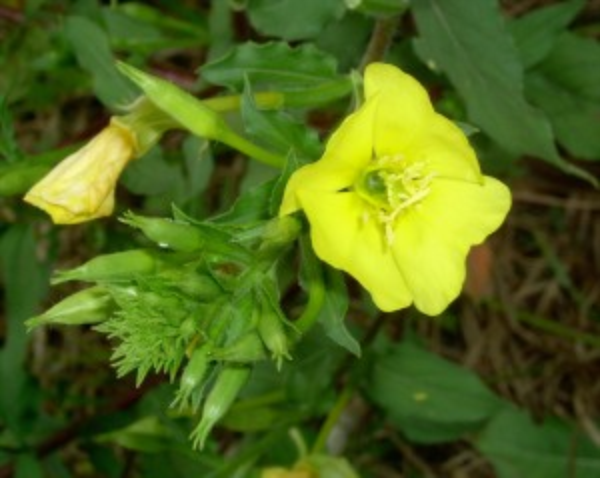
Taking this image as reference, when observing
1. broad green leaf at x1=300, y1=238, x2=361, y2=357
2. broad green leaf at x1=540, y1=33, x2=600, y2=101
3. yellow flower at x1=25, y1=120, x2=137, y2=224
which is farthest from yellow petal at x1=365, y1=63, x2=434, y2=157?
broad green leaf at x1=540, y1=33, x2=600, y2=101

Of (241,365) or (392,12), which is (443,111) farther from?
(241,365)

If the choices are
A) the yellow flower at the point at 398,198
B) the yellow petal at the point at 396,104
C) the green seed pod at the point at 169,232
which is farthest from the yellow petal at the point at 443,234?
the green seed pod at the point at 169,232

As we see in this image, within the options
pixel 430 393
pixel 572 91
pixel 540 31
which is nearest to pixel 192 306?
pixel 430 393

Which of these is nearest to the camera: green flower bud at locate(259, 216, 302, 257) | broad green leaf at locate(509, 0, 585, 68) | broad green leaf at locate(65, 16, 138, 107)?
green flower bud at locate(259, 216, 302, 257)

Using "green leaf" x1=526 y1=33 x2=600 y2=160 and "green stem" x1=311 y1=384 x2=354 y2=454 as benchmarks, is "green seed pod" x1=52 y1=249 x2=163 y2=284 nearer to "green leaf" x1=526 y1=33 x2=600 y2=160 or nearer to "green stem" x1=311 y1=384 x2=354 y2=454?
"green stem" x1=311 y1=384 x2=354 y2=454

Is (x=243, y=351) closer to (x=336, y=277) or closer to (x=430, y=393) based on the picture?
(x=336, y=277)

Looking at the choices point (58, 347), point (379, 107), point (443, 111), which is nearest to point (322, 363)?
point (443, 111)

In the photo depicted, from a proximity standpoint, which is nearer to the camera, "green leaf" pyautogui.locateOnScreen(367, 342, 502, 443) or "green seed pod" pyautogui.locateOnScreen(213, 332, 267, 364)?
"green seed pod" pyautogui.locateOnScreen(213, 332, 267, 364)
